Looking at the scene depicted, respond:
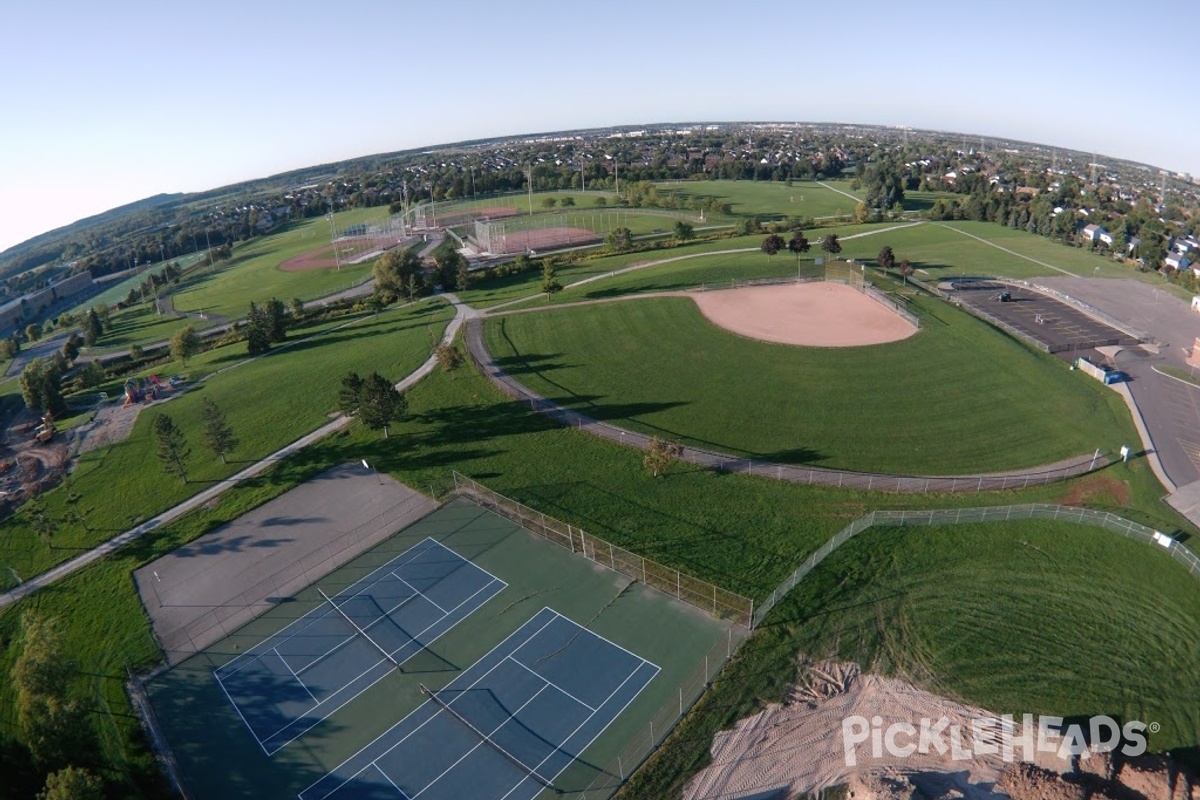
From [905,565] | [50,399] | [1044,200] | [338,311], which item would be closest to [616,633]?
[905,565]

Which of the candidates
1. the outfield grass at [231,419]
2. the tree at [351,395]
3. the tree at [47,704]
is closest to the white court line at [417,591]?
the tree at [47,704]

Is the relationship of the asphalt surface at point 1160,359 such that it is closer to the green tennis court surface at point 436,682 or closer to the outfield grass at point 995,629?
the outfield grass at point 995,629

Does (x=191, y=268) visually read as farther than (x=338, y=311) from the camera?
Yes

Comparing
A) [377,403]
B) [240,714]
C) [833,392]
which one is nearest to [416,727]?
[240,714]

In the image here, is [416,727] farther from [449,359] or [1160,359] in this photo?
[1160,359]

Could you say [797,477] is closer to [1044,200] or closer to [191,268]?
[1044,200]

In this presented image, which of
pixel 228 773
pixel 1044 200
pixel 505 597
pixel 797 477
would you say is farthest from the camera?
pixel 1044 200
